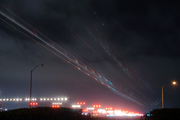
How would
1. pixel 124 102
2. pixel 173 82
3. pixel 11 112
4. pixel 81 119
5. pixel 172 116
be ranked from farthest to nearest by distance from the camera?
pixel 124 102 → pixel 173 82 → pixel 81 119 → pixel 11 112 → pixel 172 116

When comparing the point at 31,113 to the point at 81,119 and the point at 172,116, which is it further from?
the point at 172,116

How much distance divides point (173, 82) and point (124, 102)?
170480 millimetres

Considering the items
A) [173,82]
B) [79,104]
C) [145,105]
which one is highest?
[173,82]

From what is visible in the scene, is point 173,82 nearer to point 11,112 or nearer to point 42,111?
point 42,111

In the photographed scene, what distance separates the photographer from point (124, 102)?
190000 mm

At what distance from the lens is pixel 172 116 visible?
1344 centimetres

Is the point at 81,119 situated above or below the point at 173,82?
below

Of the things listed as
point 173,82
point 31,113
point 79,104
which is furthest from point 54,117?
point 79,104

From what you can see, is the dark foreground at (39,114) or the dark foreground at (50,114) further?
the dark foreground at (39,114)

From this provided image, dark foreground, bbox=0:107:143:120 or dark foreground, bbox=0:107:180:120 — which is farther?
dark foreground, bbox=0:107:143:120

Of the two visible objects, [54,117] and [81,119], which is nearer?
[54,117]

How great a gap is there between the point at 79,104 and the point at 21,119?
4498 centimetres

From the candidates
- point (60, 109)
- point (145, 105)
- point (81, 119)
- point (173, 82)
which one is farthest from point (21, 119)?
point (145, 105)

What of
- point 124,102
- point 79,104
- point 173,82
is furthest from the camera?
point 124,102
